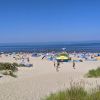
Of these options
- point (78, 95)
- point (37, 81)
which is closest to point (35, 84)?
point (37, 81)

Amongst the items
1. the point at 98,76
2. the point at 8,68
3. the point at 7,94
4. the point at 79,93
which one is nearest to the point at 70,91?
the point at 79,93

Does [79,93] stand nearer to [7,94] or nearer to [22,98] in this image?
[22,98]

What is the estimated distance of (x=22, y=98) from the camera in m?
10.3

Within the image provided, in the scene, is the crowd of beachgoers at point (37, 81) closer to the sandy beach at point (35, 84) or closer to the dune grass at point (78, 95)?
the sandy beach at point (35, 84)

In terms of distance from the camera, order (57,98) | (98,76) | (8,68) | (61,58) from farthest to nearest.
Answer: (61,58)
(8,68)
(98,76)
(57,98)

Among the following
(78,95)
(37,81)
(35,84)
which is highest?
(78,95)

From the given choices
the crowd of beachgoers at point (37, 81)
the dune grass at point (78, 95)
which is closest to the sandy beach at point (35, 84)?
the crowd of beachgoers at point (37, 81)

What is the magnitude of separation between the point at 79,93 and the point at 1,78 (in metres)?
10.4

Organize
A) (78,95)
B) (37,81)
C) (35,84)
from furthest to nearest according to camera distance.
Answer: (37,81), (35,84), (78,95)

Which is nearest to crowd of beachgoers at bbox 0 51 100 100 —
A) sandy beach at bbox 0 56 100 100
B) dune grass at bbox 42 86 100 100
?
sandy beach at bbox 0 56 100 100

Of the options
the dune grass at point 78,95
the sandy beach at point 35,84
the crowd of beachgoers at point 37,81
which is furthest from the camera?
the crowd of beachgoers at point 37,81

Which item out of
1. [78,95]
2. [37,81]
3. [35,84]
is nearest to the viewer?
[78,95]

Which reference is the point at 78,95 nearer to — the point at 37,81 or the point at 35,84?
the point at 35,84

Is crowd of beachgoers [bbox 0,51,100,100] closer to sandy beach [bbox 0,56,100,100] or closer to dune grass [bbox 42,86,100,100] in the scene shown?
sandy beach [bbox 0,56,100,100]
